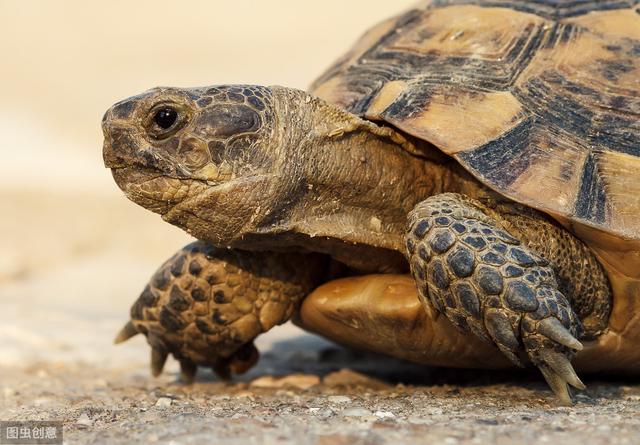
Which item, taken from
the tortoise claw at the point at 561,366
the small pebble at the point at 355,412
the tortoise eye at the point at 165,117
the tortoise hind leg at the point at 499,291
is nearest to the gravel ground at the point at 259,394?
the small pebble at the point at 355,412

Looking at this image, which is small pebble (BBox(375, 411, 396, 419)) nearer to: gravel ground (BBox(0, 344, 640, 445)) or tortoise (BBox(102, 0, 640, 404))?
gravel ground (BBox(0, 344, 640, 445))

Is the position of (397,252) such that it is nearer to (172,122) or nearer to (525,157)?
(525,157)

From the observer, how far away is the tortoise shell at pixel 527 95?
12.3ft

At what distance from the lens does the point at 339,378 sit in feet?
16.5

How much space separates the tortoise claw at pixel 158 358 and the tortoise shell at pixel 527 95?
172 cm

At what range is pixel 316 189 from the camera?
396cm

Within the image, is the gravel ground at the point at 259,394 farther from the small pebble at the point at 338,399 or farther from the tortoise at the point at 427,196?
the tortoise at the point at 427,196

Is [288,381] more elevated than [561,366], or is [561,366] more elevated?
[561,366]

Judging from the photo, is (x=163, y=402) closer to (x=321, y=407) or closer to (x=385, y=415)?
(x=321, y=407)

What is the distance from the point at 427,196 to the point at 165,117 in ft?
4.54

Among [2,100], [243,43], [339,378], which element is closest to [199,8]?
[243,43]

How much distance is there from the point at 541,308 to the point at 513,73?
1.40 m

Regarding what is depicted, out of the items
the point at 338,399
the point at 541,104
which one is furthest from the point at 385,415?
the point at 541,104

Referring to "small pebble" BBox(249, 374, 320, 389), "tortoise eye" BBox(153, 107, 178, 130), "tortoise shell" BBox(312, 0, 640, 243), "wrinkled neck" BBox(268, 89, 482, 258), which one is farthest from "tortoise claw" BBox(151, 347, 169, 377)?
"tortoise shell" BBox(312, 0, 640, 243)
